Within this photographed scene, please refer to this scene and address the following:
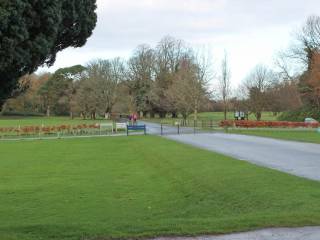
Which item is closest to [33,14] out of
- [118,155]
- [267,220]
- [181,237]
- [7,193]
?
[181,237]

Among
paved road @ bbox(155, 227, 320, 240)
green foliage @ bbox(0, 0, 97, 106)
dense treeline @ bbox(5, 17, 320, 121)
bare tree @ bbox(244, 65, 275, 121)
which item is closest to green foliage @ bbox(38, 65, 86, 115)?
dense treeline @ bbox(5, 17, 320, 121)

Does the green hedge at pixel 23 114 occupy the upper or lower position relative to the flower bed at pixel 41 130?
upper

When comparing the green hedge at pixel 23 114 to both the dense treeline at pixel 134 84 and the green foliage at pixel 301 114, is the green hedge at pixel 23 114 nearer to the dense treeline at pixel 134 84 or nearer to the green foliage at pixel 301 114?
the dense treeline at pixel 134 84

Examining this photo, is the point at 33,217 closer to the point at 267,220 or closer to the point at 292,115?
the point at 267,220

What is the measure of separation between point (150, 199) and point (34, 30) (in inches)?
286

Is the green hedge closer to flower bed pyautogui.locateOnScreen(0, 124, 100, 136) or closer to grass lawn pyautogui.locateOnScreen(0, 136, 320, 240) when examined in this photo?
flower bed pyautogui.locateOnScreen(0, 124, 100, 136)

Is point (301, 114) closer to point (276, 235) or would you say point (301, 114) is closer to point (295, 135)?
point (295, 135)

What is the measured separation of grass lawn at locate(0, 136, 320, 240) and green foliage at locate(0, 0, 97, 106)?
102 inches

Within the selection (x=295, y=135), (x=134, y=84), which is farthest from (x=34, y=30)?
(x=134, y=84)

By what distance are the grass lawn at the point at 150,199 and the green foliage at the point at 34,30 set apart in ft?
8.49

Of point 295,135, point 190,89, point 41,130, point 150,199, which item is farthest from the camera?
point 190,89

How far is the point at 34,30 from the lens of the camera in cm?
809

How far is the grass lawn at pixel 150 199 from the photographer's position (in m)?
8.72

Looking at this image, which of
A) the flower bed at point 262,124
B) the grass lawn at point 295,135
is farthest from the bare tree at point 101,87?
the grass lawn at point 295,135
